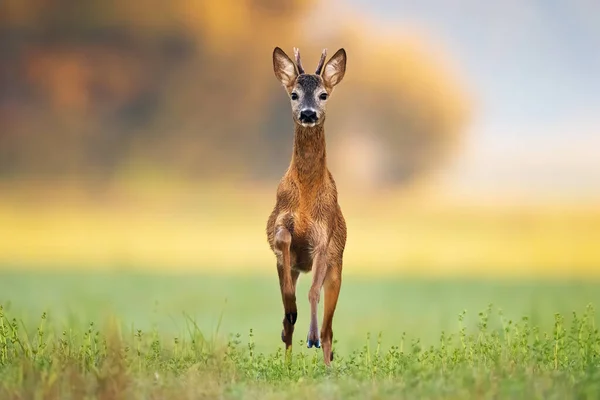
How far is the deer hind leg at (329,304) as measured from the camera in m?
11.3

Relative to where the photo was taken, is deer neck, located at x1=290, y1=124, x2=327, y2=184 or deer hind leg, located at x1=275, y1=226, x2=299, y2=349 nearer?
deer hind leg, located at x1=275, y1=226, x2=299, y2=349

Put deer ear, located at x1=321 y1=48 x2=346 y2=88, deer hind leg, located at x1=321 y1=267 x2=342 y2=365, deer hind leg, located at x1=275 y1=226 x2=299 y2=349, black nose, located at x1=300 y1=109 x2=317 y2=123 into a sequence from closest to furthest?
1. deer hind leg, located at x1=275 y1=226 x2=299 y2=349
2. black nose, located at x1=300 y1=109 x2=317 y2=123
3. deer hind leg, located at x1=321 y1=267 x2=342 y2=365
4. deer ear, located at x1=321 y1=48 x2=346 y2=88

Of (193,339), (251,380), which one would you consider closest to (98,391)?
(251,380)

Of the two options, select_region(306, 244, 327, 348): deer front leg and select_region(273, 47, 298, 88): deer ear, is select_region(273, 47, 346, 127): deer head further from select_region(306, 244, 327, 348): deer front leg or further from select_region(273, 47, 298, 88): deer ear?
select_region(306, 244, 327, 348): deer front leg

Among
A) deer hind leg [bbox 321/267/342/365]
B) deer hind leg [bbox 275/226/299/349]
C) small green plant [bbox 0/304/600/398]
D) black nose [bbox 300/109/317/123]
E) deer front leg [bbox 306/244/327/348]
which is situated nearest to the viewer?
small green plant [bbox 0/304/600/398]

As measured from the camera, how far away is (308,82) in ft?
37.6

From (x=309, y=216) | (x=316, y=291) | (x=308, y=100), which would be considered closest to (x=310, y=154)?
(x=308, y=100)

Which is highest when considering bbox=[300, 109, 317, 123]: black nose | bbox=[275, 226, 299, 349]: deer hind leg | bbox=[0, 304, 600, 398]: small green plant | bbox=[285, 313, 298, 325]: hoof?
bbox=[300, 109, 317, 123]: black nose

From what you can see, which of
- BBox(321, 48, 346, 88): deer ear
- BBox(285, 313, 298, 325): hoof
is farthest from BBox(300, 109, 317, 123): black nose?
BBox(285, 313, 298, 325): hoof

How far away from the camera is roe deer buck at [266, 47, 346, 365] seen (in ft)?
36.4

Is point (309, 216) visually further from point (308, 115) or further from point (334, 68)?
point (334, 68)

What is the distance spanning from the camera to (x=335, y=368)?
427 inches

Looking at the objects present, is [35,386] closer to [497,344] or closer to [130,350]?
[130,350]

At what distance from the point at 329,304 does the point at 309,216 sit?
43.3 inches
